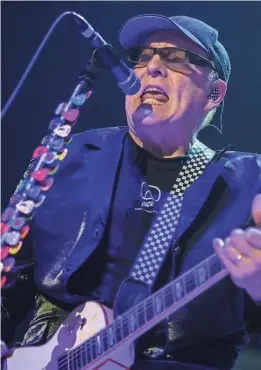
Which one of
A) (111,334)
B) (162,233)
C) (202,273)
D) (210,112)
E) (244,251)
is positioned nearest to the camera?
(244,251)

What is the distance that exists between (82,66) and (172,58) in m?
0.27

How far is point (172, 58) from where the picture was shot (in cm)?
125

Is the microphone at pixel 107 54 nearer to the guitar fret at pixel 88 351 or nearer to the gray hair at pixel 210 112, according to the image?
the gray hair at pixel 210 112

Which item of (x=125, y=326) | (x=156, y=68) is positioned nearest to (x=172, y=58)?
(x=156, y=68)

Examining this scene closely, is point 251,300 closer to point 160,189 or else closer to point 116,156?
point 160,189

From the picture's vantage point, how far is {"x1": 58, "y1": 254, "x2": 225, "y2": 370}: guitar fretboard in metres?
1.01

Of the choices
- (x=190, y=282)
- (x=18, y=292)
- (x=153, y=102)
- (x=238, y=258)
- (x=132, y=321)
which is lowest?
(x=18, y=292)

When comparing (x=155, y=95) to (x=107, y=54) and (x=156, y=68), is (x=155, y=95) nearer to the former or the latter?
(x=156, y=68)

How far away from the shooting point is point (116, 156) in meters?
1.33

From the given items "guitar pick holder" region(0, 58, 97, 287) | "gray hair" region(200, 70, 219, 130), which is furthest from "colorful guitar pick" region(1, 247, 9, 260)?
"gray hair" region(200, 70, 219, 130)

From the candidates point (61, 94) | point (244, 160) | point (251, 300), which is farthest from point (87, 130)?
point (251, 300)

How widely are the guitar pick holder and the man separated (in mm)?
294

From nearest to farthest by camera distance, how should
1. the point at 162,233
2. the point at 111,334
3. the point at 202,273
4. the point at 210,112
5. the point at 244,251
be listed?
the point at 244,251 < the point at 202,273 < the point at 111,334 < the point at 162,233 < the point at 210,112

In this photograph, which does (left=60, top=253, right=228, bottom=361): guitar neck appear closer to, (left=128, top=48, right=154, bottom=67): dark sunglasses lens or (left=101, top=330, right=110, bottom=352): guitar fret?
(left=101, top=330, right=110, bottom=352): guitar fret
